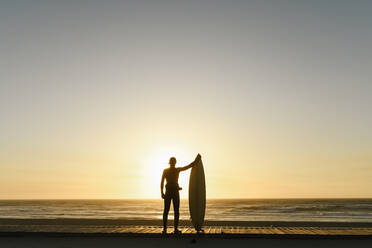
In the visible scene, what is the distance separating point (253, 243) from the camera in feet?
27.9

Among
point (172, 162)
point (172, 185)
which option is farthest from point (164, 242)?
point (172, 162)

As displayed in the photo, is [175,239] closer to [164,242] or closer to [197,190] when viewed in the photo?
[164,242]

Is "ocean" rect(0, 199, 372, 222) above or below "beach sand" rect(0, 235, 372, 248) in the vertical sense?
below

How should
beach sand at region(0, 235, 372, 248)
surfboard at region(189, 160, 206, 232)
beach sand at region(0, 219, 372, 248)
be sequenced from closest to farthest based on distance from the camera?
beach sand at region(0, 235, 372, 248) < beach sand at region(0, 219, 372, 248) < surfboard at region(189, 160, 206, 232)

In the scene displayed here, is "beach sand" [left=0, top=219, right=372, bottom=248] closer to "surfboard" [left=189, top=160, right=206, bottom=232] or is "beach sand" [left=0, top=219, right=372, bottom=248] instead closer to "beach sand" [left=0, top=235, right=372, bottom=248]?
"beach sand" [left=0, top=235, right=372, bottom=248]

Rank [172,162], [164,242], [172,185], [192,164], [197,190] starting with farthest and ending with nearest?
[197,190] < [192,164] < [172,162] < [172,185] < [164,242]

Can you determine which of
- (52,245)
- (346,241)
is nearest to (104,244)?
(52,245)

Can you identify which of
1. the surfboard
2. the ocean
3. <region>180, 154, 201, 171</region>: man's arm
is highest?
<region>180, 154, 201, 171</region>: man's arm

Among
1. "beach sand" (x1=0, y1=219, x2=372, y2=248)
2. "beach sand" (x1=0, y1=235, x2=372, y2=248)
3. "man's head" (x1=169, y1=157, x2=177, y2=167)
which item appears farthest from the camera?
"man's head" (x1=169, y1=157, x2=177, y2=167)

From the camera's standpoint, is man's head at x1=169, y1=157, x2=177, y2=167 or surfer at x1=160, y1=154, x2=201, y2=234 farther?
man's head at x1=169, y1=157, x2=177, y2=167

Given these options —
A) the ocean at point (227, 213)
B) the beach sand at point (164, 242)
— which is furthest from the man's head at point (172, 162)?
the ocean at point (227, 213)

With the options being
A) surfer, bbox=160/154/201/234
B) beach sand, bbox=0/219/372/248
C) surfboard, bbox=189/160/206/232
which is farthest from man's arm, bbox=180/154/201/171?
beach sand, bbox=0/219/372/248

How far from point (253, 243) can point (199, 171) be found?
2963mm

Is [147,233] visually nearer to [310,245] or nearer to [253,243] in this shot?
[253,243]
